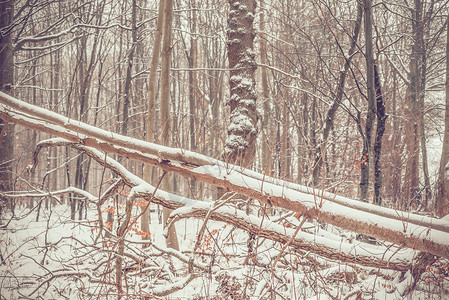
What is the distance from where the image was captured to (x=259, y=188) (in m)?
2.72

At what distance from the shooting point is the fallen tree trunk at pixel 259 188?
2.47 meters

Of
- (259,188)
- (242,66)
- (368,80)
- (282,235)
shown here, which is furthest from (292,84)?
(259,188)

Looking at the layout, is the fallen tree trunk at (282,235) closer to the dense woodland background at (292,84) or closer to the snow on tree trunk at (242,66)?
the dense woodland background at (292,84)

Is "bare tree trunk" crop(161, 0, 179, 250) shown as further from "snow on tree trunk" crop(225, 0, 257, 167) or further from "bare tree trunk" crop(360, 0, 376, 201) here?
"bare tree trunk" crop(360, 0, 376, 201)

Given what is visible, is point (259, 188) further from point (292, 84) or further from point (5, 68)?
point (292, 84)

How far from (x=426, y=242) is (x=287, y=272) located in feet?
6.97

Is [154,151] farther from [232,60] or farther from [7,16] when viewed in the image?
[7,16]

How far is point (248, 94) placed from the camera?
5137 mm

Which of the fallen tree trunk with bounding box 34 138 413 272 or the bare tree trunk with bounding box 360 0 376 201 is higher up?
the bare tree trunk with bounding box 360 0 376 201

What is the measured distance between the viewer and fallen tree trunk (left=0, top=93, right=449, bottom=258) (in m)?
2.47

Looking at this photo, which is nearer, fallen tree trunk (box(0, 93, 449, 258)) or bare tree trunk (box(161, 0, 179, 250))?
fallen tree trunk (box(0, 93, 449, 258))

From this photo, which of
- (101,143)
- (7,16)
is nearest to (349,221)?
(101,143)

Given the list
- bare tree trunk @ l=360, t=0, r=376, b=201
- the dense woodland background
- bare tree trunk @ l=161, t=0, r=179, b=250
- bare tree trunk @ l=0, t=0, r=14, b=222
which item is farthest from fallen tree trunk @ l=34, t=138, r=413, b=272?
bare tree trunk @ l=0, t=0, r=14, b=222

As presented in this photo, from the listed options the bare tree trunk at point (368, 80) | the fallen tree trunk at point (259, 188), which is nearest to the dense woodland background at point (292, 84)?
the bare tree trunk at point (368, 80)
